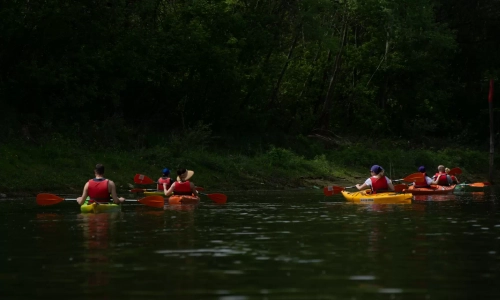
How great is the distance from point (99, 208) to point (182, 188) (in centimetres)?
416

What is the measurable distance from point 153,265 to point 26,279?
1.94 metres

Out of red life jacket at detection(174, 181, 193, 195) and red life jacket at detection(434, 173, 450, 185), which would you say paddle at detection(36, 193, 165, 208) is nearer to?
red life jacket at detection(174, 181, 193, 195)

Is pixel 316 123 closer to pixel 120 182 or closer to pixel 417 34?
pixel 417 34

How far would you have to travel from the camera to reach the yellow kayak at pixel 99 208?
23812 mm

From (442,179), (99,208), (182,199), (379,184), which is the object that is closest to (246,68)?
(442,179)

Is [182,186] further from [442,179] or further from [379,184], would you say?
[442,179]

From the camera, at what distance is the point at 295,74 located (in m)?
57.7

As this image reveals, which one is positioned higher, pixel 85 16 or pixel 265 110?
pixel 85 16

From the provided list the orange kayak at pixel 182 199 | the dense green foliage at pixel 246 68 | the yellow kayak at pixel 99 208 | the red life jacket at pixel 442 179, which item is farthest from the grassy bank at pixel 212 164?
the yellow kayak at pixel 99 208

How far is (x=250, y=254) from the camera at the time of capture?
1470cm

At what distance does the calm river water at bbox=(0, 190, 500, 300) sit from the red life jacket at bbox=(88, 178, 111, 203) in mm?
663

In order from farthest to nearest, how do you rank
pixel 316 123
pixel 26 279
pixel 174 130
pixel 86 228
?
pixel 316 123 → pixel 174 130 → pixel 86 228 → pixel 26 279

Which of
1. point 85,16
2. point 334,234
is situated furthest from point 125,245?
point 85,16

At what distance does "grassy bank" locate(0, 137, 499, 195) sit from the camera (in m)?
33.5
